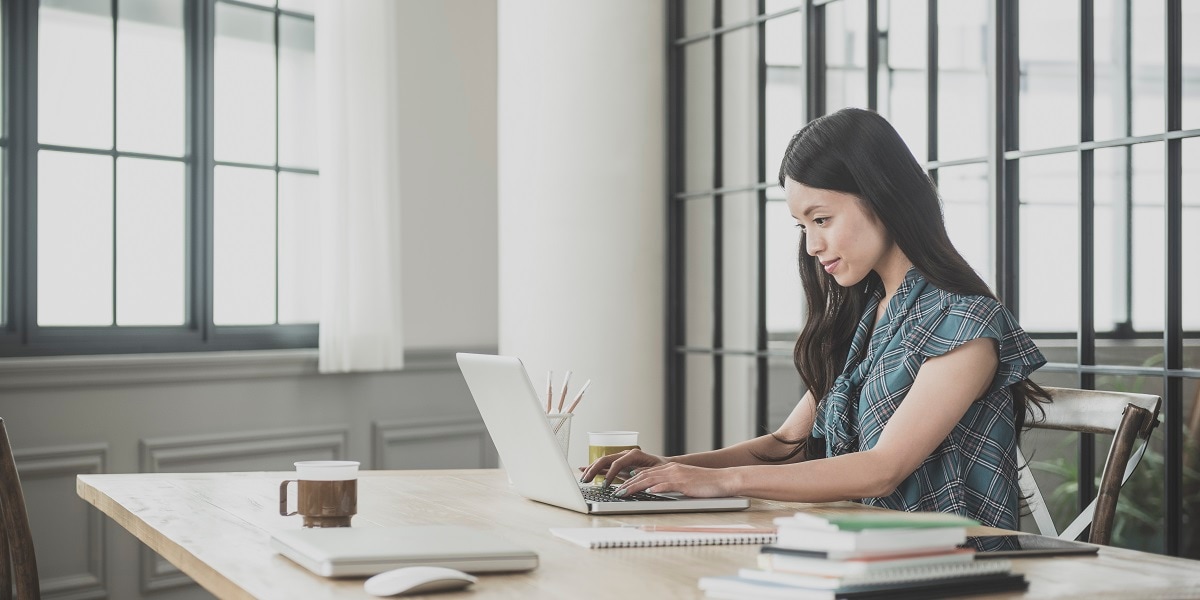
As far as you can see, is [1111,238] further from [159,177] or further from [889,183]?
[159,177]

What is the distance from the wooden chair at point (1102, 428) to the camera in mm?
1572

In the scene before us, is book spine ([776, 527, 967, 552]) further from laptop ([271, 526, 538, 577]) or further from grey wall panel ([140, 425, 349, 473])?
grey wall panel ([140, 425, 349, 473])

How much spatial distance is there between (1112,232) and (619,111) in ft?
5.15

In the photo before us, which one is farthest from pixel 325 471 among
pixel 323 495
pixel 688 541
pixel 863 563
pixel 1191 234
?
pixel 1191 234

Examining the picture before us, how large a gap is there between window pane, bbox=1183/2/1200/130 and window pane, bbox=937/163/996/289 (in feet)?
1.68

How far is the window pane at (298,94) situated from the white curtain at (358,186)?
0.71 ft

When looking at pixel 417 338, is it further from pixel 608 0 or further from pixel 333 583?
pixel 333 583

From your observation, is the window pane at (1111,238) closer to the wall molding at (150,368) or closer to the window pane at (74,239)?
the wall molding at (150,368)

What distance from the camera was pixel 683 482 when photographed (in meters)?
1.47

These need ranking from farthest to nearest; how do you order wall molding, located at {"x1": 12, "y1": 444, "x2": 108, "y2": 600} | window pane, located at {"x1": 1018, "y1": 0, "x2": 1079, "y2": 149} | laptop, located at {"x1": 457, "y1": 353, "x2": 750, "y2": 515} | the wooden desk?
1. wall molding, located at {"x1": 12, "y1": 444, "x2": 108, "y2": 600}
2. window pane, located at {"x1": 1018, "y1": 0, "x2": 1079, "y2": 149}
3. laptop, located at {"x1": 457, "y1": 353, "x2": 750, "y2": 515}
4. the wooden desk

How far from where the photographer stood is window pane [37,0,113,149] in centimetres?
323

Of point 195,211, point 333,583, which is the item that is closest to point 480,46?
point 195,211

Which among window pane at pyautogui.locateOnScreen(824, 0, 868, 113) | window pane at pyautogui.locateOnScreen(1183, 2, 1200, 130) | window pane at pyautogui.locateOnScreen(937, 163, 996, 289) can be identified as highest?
window pane at pyautogui.locateOnScreen(824, 0, 868, 113)

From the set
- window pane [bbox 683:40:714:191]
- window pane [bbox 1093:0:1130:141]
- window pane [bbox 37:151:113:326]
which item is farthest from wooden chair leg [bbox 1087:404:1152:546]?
window pane [bbox 37:151:113:326]
